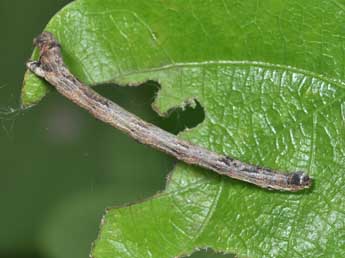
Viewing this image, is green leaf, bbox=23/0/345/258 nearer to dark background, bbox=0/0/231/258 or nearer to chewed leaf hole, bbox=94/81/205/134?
chewed leaf hole, bbox=94/81/205/134

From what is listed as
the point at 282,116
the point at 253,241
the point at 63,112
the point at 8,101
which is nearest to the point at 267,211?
the point at 253,241

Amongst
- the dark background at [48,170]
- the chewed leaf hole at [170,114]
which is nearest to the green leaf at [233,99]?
the chewed leaf hole at [170,114]

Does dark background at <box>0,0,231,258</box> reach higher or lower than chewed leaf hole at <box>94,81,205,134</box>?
lower

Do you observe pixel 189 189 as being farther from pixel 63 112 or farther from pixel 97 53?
pixel 63 112

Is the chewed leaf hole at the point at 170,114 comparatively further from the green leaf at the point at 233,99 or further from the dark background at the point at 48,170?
the dark background at the point at 48,170

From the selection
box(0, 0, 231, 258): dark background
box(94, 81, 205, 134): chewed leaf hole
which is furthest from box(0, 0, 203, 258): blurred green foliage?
box(94, 81, 205, 134): chewed leaf hole
